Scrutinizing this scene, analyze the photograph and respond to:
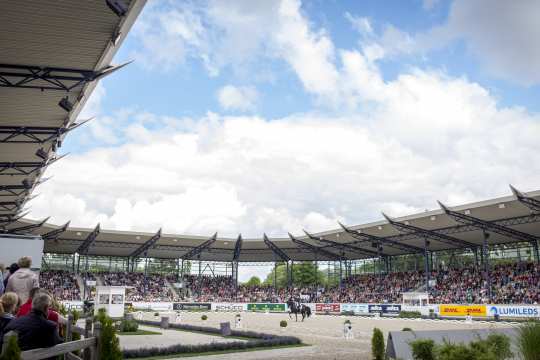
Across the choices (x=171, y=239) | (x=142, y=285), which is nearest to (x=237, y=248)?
(x=171, y=239)

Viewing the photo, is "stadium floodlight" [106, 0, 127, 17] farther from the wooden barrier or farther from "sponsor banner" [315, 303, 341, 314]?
"sponsor banner" [315, 303, 341, 314]

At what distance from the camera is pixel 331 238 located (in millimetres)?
57344

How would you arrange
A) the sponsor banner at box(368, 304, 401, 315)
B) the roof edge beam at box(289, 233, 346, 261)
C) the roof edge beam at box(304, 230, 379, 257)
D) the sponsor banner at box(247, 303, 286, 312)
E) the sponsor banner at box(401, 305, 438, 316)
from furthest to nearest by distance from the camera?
the roof edge beam at box(289, 233, 346, 261), the sponsor banner at box(247, 303, 286, 312), the roof edge beam at box(304, 230, 379, 257), the sponsor banner at box(368, 304, 401, 315), the sponsor banner at box(401, 305, 438, 316)

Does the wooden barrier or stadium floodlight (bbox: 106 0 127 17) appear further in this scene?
stadium floodlight (bbox: 106 0 127 17)

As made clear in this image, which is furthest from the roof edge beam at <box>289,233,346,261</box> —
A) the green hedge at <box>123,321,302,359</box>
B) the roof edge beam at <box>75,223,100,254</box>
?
the green hedge at <box>123,321,302,359</box>

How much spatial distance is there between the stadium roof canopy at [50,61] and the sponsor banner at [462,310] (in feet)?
112

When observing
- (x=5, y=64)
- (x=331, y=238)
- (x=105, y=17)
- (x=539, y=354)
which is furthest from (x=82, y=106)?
(x=331, y=238)

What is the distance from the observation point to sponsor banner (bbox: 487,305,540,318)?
3638 centimetres

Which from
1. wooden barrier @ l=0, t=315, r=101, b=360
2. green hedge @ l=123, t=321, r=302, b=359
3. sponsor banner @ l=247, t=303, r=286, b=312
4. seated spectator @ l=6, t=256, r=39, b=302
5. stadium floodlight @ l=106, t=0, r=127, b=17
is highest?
stadium floodlight @ l=106, t=0, r=127, b=17

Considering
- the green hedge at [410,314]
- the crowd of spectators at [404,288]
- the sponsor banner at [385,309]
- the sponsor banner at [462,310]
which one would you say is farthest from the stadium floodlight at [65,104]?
the sponsor banner at [385,309]

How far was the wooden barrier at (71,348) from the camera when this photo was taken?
532cm

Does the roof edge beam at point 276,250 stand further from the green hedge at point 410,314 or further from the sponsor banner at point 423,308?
the green hedge at point 410,314

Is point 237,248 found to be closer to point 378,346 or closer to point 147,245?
point 147,245

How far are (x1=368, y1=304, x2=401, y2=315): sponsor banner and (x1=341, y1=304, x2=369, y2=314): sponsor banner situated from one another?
2.08ft
